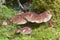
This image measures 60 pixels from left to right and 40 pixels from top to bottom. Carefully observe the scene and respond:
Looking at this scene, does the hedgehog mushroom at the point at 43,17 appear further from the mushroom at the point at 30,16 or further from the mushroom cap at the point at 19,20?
the mushroom cap at the point at 19,20

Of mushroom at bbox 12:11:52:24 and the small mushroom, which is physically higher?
mushroom at bbox 12:11:52:24

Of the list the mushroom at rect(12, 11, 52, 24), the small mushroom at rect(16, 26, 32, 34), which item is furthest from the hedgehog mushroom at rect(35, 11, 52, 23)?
the small mushroom at rect(16, 26, 32, 34)

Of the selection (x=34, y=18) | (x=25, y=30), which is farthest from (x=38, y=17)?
(x=25, y=30)

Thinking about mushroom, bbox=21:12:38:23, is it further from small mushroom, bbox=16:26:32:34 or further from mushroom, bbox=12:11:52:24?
small mushroom, bbox=16:26:32:34

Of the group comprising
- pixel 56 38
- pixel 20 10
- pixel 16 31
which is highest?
pixel 20 10

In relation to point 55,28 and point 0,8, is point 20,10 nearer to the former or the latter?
point 0,8

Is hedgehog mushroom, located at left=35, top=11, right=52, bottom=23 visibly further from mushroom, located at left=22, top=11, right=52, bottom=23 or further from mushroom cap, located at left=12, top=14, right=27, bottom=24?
mushroom cap, located at left=12, top=14, right=27, bottom=24

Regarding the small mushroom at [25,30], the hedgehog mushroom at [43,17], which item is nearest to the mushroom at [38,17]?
the hedgehog mushroom at [43,17]

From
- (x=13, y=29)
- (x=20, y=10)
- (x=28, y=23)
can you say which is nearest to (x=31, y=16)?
(x=28, y=23)

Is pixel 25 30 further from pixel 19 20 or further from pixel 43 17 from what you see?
pixel 43 17

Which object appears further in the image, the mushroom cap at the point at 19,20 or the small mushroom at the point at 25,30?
the mushroom cap at the point at 19,20

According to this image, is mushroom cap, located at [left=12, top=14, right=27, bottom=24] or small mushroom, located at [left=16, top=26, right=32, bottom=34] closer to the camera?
small mushroom, located at [left=16, top=26, right=32, bottom=34]
